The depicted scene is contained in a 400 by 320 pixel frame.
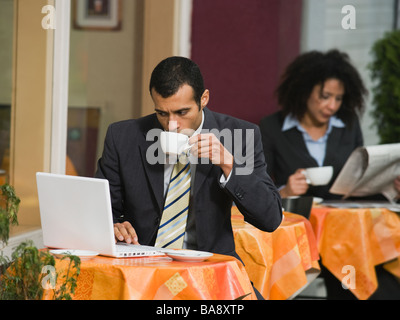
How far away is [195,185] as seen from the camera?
2688mm

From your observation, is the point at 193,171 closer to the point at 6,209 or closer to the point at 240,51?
the point at 6,209

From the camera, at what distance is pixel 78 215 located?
2176mm

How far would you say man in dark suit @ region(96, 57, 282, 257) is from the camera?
8.52 feet

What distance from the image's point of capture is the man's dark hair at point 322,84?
16.6ft

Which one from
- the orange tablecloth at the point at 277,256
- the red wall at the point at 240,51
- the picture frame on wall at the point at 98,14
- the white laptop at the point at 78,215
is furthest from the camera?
the red wall at the point at 240,51

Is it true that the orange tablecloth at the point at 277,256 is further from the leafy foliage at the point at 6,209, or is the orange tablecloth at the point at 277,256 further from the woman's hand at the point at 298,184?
the leafy foliage at the point at 6,209

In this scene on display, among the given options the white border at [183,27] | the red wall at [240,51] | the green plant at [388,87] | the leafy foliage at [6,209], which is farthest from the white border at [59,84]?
the green plant at [388,87]

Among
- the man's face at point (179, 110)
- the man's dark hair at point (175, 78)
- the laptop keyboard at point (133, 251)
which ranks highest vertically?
the man's dark hair at point (175, 78)

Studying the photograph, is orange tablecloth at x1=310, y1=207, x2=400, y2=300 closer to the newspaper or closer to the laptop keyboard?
the newspaper

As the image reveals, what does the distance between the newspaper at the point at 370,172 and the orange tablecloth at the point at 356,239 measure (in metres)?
0.25

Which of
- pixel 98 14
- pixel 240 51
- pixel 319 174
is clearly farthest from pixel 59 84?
pixel 240 51

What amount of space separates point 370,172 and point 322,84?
3.33 ft

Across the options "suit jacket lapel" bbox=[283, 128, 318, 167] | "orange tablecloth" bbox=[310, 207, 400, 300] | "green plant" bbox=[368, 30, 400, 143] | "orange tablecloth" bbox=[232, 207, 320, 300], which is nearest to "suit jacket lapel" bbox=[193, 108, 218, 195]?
"orange tablecloth" bbox=[232, 207, 320, 300]
